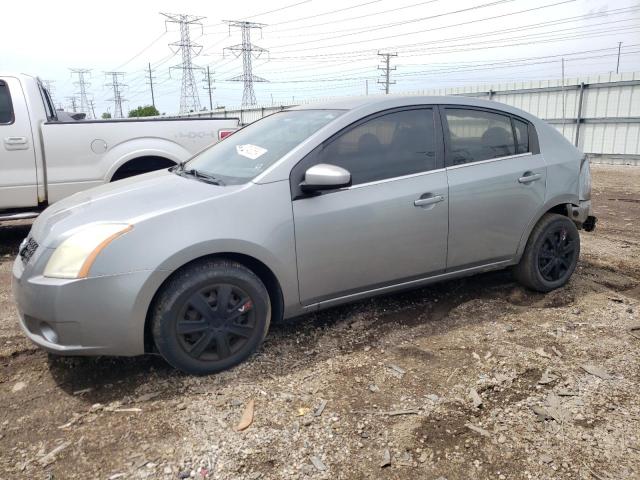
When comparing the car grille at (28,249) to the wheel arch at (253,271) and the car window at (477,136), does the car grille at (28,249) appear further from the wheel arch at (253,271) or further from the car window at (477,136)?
the car window at (477,136)

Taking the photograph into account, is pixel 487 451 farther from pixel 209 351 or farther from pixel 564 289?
pixel 564 289

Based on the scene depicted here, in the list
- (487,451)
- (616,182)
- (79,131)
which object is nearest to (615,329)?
(487,451)

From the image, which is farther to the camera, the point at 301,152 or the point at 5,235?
the point at 5,235

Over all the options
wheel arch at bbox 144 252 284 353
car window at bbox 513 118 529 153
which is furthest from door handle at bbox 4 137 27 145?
car window at bbox 513 118 529 153

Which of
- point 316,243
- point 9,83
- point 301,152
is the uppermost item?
point 9,83

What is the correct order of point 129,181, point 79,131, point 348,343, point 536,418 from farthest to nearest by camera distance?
point 79,131 → point 129,181 → point 348,343 → point 536,418

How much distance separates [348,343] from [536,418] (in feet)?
4.19

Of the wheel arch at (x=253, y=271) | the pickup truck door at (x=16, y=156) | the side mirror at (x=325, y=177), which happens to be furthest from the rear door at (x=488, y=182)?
the pickup truck door at (x=16, y=156)

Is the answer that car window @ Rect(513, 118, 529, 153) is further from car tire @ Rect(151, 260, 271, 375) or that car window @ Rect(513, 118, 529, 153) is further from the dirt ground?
car tire @ Rect(151, 260, 271, 375)

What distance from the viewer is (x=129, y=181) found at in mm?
3775

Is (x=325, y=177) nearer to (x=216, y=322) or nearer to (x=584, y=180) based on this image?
(x=216, y=322)

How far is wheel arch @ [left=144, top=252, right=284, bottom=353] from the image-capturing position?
288 cm

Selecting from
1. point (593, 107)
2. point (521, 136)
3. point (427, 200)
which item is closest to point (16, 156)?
point (427, 200)

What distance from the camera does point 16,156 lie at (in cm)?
582
